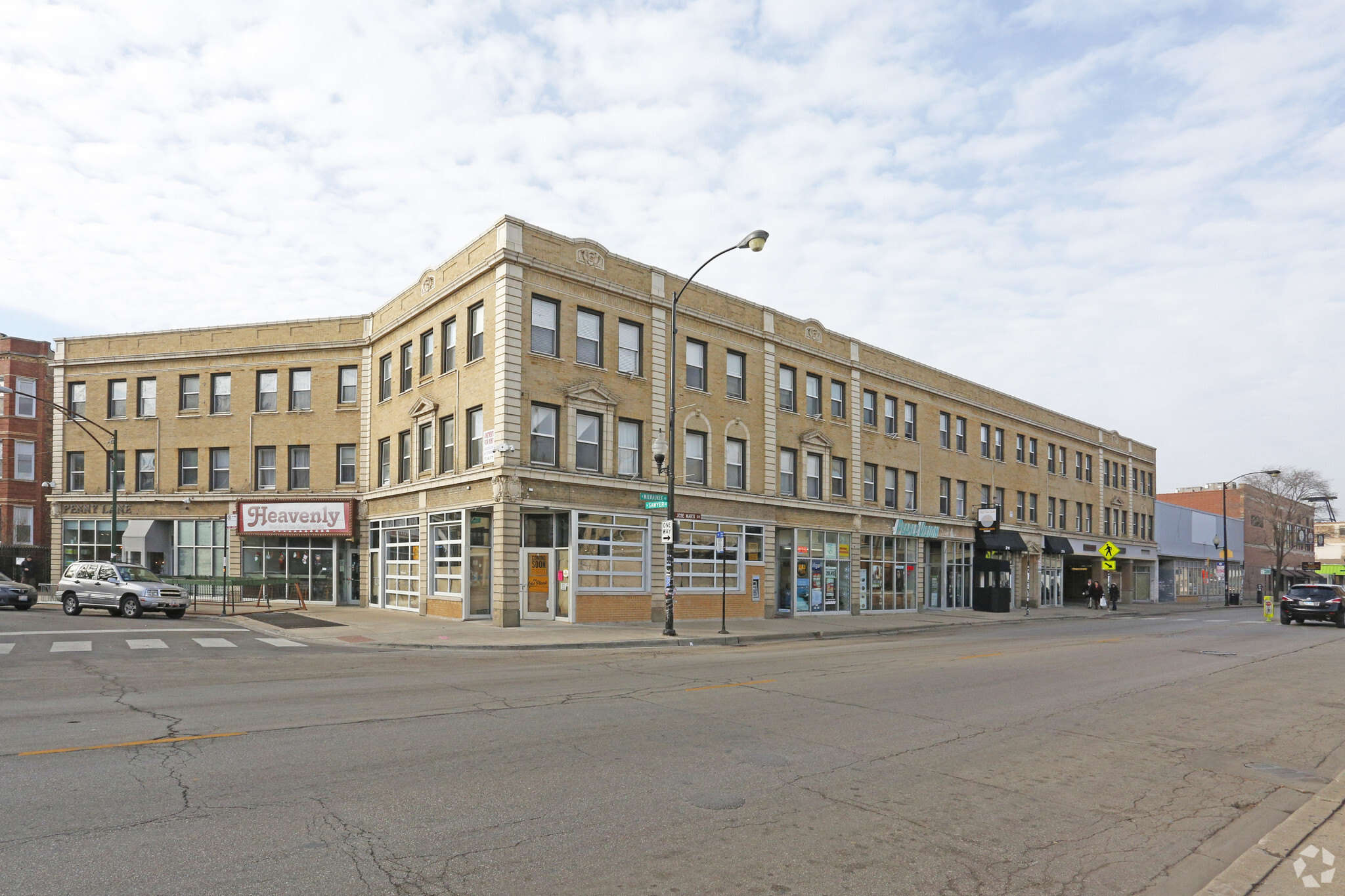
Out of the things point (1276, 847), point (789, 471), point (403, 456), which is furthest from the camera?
point (789, 471)

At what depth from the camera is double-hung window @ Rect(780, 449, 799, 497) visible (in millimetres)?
32781

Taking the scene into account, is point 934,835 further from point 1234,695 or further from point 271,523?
point 271,523

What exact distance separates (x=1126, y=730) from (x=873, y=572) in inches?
1056

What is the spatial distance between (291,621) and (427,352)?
983cm

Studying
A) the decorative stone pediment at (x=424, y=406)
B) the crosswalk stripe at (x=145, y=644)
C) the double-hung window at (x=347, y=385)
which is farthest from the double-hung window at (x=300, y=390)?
the crosswalk stripe at (x=145, y=644)

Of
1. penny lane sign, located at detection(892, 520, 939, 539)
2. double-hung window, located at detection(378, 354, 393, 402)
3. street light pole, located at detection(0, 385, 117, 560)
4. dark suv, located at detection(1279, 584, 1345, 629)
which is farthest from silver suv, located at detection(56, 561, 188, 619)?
dark suv, located at detection(1279, 584, 1345, 629)

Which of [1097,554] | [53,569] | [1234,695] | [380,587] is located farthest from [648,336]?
[1097,554]

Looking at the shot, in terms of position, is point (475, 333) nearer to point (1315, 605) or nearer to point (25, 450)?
point (1315, 605)

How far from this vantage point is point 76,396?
1491 inches

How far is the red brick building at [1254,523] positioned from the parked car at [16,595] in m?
83.7

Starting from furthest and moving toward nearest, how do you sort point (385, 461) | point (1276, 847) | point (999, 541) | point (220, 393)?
point (999, 541)
point (220, 393)
point (385, 461)
point (1276, 847)

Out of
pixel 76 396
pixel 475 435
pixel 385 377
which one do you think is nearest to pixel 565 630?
pixel 475 435

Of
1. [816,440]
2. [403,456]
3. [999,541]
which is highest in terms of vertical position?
[816,440]

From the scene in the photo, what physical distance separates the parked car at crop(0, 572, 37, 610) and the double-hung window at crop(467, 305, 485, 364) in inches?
672
